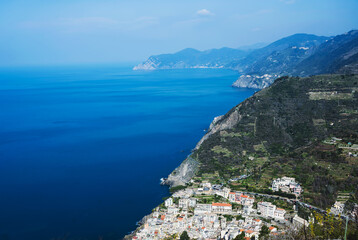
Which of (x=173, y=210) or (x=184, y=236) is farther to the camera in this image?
(x=173, y=210)

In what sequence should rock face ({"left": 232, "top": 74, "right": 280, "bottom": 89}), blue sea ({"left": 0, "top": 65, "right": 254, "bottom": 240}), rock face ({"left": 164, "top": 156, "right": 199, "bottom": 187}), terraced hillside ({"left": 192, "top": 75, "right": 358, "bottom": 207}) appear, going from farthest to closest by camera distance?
1. rock face ({"left": 232, "top": 74, "right": 280, "bottom": 89})
2. rock face ({"left": 164, "top": 156, "right": 199, "bottom": 187})
3. terraced hillside ({"left": 192, "top": 75, "right": 358, "bottom": 207})
4. blue sea ({"left": 0, "top": 65, "right": 254, "bottom": 240})

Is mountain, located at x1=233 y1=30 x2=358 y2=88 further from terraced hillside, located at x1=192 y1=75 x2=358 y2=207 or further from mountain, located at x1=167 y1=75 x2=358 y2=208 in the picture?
mountain, located at x1=167 y1=75 x2=358 y2=208

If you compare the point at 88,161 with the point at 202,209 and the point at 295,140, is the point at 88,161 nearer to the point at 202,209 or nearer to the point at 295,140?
the point at 202,209

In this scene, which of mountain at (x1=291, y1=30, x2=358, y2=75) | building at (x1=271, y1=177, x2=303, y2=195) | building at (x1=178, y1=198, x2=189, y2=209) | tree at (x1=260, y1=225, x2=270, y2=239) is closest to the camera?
tree at (x1=260, y1=225, x2=270, y2=239)

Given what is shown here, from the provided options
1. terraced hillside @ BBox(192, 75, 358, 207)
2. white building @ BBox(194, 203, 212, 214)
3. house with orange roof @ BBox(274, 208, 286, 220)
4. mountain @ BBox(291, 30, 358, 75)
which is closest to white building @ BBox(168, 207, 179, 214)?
white building @ BBox(194, 203, 212, 214)

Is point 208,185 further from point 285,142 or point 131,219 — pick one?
point 285,142

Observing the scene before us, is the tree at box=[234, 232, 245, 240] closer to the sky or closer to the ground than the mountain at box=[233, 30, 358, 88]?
closer to the ground

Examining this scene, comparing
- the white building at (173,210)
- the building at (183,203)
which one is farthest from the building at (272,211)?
the white building at (173,210)

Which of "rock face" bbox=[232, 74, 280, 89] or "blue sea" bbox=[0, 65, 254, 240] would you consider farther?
"rock face" bbox=[232, 74, 280, 89]

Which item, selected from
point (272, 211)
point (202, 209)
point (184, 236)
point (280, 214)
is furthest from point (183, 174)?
point (184, 236)
